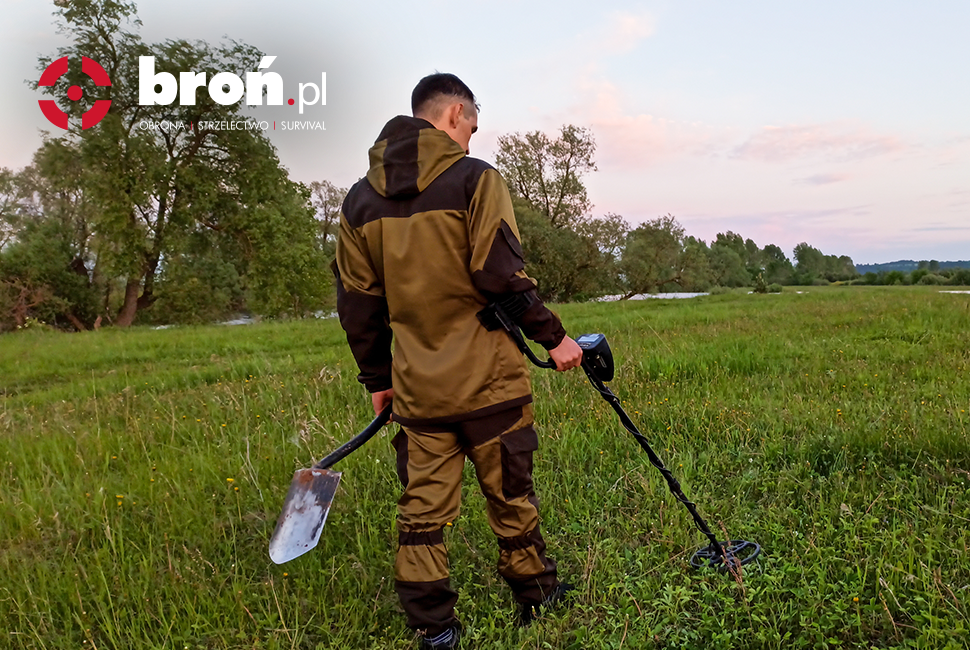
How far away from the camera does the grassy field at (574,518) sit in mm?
2697

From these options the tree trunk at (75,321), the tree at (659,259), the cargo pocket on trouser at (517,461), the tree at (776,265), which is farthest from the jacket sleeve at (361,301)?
the tree at (776,265)

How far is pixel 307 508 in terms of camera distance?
278cm

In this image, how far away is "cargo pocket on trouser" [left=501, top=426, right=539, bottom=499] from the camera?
2516 mm

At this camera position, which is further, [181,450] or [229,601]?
[181,450]

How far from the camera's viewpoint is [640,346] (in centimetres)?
823

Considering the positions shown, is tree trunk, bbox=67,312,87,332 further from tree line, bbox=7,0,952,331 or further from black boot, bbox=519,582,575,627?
black boot, bbox=519,582,575,627

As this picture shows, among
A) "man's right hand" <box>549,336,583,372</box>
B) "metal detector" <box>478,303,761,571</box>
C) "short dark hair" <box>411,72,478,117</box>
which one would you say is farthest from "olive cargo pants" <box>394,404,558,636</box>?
"short dark hair" <box>411,72,478,117</box>

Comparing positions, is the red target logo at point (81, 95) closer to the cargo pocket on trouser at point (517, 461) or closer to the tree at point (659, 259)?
the cargo pocket on trouser at point (517, 461)

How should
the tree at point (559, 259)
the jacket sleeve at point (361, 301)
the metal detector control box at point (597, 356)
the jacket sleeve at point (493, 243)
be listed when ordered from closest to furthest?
the jacket sleeve at point (493, 243) → the jacket sleeve at point (361, 301) → the metal detector control box at point (597, 356) → the tree at point (559, 259)

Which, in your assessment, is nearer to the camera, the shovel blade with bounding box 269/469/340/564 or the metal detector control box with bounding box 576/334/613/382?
the shovel blade with bounding box 269/469/340/564

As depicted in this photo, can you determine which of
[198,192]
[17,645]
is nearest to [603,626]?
[17,645]

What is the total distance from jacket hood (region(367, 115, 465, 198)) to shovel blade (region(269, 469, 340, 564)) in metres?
1.43

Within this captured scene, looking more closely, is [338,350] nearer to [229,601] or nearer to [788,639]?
[229,601]

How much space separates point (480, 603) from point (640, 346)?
5.87 meters
